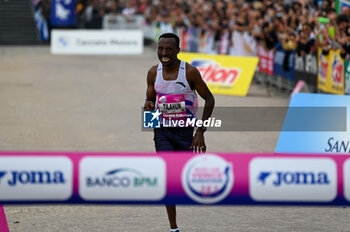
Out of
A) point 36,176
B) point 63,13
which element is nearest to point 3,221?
point 36,176

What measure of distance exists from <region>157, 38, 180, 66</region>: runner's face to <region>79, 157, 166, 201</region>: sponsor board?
200 cm

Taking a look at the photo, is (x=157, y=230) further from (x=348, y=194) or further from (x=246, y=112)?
(x=246, y=112)

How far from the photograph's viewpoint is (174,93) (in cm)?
670

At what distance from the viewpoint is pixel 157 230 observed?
23.6 ft

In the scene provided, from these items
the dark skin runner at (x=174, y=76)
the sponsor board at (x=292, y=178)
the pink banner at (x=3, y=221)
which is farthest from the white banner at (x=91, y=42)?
the sponsor board at (x=292, y=178)

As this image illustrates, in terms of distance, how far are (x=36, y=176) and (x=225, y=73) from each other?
49.8 ft

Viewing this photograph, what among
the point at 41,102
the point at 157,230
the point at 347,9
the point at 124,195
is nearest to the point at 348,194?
the point at 124,195

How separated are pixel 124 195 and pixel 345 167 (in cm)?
134

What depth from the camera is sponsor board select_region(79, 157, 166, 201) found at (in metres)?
4.64

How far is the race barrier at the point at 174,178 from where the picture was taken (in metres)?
4.63

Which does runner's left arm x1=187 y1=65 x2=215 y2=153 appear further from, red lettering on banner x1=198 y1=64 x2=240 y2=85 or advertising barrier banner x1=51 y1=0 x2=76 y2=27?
advertising barrier banner x1=51 y1=0 x2=76 y2=27

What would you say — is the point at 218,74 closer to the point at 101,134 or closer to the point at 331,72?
the point at 331,72

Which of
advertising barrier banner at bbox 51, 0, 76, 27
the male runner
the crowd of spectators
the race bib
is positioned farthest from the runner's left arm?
advertising barrier banner at bbox 51, 0, 76, 27

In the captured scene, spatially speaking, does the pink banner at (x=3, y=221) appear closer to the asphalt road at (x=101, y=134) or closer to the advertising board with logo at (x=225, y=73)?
the asphalt road at (x=101, y=134)
